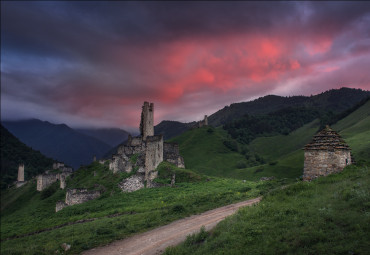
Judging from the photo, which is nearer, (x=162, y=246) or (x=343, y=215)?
(x=343, y=215)

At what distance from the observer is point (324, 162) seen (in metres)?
16.5

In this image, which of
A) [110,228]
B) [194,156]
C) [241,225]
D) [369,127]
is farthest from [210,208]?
[194,156]

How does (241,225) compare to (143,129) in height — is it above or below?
below

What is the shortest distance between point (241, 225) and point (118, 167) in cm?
3556

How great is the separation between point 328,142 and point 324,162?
1.34 metres

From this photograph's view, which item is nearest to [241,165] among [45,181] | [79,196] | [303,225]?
[45,181]

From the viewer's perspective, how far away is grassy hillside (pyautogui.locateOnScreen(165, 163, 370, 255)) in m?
8.29

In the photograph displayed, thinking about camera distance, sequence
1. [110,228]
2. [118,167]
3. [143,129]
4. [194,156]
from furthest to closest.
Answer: [194,156] < [143,129] < [118,167] < [110,228]

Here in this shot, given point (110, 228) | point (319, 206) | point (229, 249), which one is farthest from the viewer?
point (110, 228)

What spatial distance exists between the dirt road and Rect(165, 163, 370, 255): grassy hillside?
6.10ft

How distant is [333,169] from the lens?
52.9ft

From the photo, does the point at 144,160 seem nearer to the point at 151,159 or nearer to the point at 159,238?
the point at 151,159

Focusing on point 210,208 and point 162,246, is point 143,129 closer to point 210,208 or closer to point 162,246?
point 210,208

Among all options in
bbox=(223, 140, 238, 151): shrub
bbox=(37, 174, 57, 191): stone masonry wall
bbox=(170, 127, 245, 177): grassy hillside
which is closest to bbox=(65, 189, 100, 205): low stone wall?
bbox=(37, 174, 57, 191): stone masonry wall
